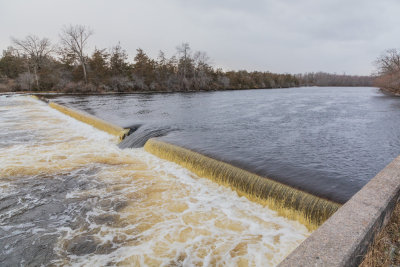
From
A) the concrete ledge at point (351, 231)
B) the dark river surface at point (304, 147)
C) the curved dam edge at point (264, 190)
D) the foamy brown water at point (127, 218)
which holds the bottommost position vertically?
the foamy brown water at point (127, 218)

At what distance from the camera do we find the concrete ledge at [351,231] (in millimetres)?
1966

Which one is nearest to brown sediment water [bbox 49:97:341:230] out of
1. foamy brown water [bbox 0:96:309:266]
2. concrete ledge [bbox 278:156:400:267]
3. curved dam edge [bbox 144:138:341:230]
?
curved dam edge [bbox 144:138:341:230]

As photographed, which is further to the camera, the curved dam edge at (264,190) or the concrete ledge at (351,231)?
the curved dam edge at (264,190)

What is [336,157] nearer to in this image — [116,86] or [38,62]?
[116,86]

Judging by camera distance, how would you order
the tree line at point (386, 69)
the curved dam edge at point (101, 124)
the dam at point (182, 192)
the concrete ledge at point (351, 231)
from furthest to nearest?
the tree line at point (386, 69) < the curved dam edge at point (101, 124) < the dam at point (182, 192) < the concrete ledge at point (351, 231)

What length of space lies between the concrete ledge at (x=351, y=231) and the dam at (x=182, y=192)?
3.43 feet

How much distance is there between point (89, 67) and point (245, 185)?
46.1 meters

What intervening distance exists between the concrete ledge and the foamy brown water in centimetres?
117

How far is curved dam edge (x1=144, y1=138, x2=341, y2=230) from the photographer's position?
388 cm

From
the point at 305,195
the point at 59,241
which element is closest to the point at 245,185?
the point at 305,195

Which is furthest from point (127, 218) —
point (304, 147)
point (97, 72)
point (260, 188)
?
point (97, 72)

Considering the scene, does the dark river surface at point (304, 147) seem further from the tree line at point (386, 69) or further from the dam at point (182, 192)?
the tree line at point (386, 69)

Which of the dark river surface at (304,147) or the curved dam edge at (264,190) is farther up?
the dark river surface at (304,147)

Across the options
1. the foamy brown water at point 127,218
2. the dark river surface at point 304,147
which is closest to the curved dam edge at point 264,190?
the foamy brown water at point 127,218
